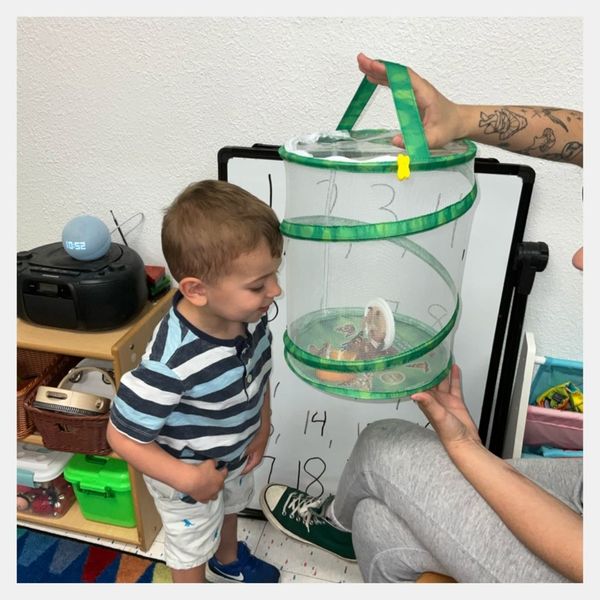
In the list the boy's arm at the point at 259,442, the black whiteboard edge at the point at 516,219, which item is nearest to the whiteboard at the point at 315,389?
the black whiteboard edge at the point at 516,219

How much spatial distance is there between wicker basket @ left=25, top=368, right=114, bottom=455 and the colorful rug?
0.31m

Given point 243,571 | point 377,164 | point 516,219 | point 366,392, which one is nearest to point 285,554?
point 243,571

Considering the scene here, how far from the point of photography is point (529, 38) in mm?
1050

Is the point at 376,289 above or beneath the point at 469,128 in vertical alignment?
beneath

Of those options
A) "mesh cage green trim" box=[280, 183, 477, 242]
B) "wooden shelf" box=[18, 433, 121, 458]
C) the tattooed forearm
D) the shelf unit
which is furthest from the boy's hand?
the tattooed forearm

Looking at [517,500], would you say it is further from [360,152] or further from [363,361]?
[360,152]

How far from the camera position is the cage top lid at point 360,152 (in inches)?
29.1

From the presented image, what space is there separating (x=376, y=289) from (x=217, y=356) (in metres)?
0.31

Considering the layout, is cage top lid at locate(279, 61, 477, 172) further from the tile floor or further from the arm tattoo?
the tile floor

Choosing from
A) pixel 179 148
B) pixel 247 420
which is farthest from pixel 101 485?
A: pixel 179 148

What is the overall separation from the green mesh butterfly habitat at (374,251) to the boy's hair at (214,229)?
0.15 feet

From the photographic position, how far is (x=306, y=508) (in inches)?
53.1

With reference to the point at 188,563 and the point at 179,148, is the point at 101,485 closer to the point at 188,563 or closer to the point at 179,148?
the point at 188,563

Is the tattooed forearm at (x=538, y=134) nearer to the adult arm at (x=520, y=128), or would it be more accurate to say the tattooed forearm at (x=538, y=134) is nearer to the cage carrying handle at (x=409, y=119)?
the adult arm at (x=520, y=128)
